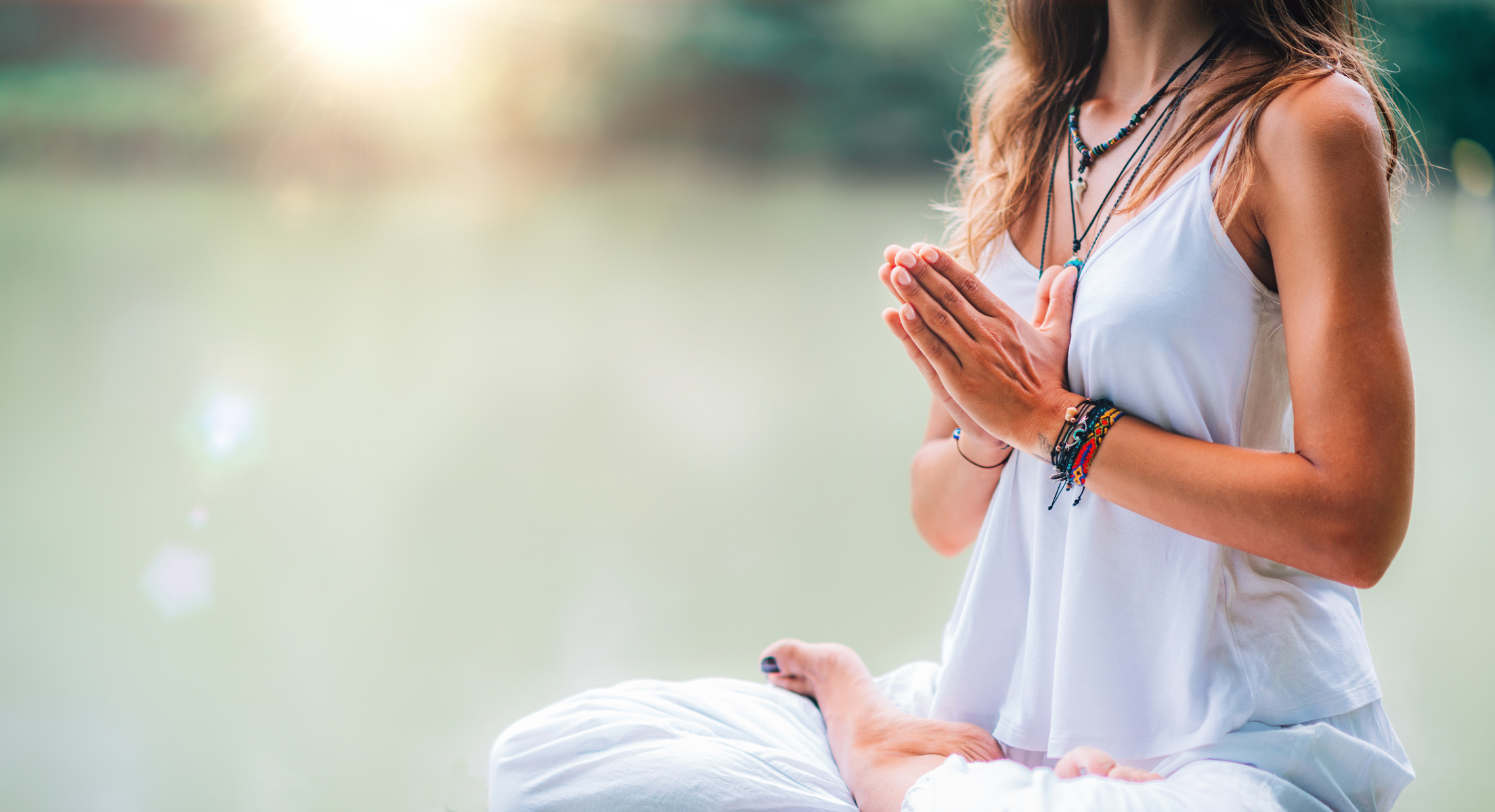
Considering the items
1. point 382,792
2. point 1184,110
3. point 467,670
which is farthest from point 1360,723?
point 467,670

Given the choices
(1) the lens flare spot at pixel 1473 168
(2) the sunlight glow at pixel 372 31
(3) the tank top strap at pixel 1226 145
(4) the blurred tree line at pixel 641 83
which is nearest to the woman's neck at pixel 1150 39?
(3) the tank top strap at pixel 1226 145

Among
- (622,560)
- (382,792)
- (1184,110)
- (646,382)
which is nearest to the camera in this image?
(1184,110)

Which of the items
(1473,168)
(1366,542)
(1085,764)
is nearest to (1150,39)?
(1366,542)

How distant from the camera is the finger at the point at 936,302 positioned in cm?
67

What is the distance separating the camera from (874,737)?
759mm

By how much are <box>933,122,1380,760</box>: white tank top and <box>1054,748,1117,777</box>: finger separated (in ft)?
0.17

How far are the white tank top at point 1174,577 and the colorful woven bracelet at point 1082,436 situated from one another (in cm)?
1

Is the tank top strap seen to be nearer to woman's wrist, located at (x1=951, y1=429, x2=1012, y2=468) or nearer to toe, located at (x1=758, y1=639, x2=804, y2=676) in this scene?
woman's wrist, located at (x1=951, y1=429, x2=1012, y2=468)

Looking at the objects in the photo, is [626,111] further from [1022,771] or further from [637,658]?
[1022,771]

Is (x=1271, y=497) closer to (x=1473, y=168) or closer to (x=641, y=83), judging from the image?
(x=1473, y=168)

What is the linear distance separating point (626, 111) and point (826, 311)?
4.02m

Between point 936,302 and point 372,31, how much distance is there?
6.30 m

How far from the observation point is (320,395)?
256cm

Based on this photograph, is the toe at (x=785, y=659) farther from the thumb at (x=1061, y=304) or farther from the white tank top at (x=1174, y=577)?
the thumb at (x=1061, y=304)
